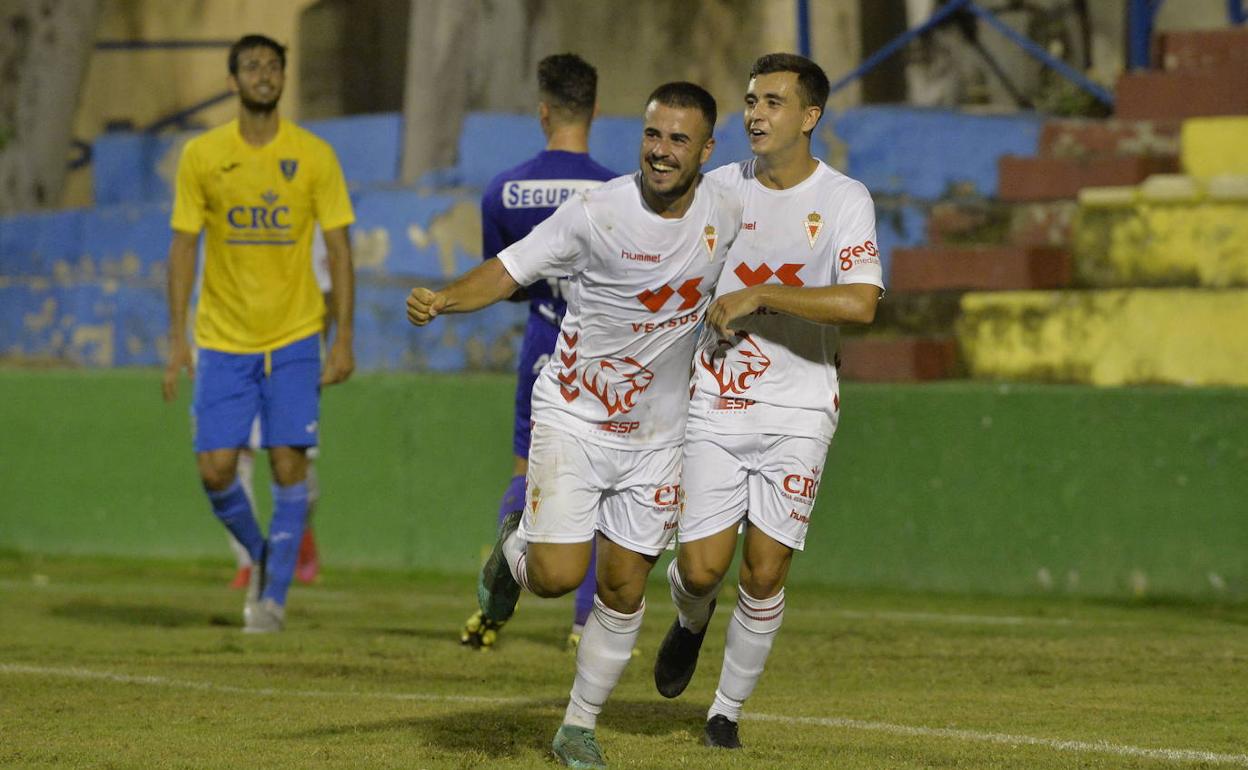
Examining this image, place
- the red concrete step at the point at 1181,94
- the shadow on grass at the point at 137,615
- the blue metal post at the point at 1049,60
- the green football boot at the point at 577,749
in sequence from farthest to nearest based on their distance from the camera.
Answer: the blue metal post at the point at 1049,60 → the red concrete step at the point at 1181,94 → the shadow on grass at the point at 137,615 → the green football boot at the point at 577,749

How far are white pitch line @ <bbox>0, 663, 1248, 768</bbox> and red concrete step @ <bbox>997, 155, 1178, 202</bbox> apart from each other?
7980 mm

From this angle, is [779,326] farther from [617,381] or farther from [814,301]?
[617,381]

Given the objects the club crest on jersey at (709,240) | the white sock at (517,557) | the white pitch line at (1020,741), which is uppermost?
the club crest on jersey at (709,240)

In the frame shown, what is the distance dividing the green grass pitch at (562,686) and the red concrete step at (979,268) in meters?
2.95

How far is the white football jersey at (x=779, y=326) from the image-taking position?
707 cm

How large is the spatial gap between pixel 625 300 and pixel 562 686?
93.8 inches

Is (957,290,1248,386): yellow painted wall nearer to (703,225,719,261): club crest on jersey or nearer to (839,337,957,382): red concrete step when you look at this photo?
(839,337,957,382): red concrete step

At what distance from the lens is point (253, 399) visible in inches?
396

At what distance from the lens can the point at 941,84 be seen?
1747cm

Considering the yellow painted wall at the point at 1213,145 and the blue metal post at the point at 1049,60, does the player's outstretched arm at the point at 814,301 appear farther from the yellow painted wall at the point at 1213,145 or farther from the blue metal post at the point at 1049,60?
the blue metal post at the point at 1049,60

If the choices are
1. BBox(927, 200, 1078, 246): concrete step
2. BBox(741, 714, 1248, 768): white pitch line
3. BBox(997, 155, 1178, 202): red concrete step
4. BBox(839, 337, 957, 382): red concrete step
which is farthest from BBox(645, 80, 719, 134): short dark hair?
BBox(997, 155, 1178, 202): red concrete step

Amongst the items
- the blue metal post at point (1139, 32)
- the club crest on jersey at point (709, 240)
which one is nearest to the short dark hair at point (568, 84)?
the club crest on jersey at point (709, 240)

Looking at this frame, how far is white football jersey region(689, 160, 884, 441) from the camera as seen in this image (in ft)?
23.2

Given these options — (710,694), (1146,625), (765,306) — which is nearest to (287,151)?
(710,694)
